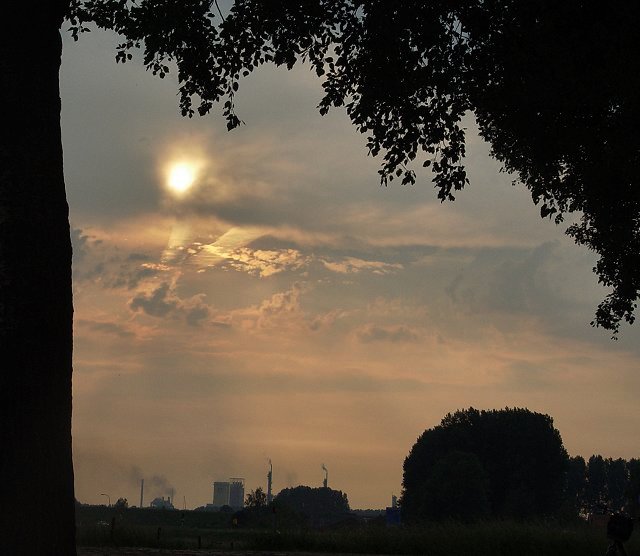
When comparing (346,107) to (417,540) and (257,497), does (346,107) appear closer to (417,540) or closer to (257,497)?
(417,540)

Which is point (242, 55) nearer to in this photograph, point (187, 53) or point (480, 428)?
point (187, 53)

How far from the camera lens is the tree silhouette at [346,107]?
9.55 m

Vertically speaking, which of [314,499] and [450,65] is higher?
[450,65]

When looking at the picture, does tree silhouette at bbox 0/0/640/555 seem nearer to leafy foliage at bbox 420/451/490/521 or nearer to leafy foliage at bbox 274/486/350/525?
leafy foliage at bbox 420/451/490/521

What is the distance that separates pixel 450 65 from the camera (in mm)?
14203

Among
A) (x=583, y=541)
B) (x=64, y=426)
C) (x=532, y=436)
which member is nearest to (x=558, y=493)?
(x=532, y=436)

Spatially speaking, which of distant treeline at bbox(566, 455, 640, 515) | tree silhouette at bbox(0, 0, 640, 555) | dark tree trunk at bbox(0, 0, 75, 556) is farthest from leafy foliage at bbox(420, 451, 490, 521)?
distant treeline at bbox(566, 455, 640, 515)

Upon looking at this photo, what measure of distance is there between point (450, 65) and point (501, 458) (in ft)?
248

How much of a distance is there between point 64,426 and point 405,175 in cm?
736

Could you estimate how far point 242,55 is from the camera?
1566cm

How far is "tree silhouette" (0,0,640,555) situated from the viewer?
955cm

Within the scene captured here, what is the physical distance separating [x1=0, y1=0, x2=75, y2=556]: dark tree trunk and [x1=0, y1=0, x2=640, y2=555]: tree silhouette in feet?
0.05

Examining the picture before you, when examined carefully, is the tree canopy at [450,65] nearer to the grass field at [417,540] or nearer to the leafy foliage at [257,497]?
the grass field at [417,540]

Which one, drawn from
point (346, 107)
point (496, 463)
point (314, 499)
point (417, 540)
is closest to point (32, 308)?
point (346, 107)
